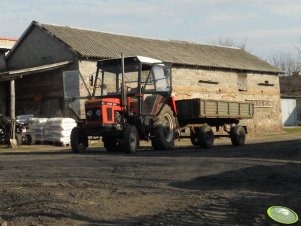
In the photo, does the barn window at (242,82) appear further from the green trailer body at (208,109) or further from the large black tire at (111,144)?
the large black tire at (111,144)

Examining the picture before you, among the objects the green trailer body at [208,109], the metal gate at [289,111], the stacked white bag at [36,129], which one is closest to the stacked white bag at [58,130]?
the stacked white bag at [36,129]

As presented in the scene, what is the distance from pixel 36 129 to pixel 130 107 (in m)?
10.7

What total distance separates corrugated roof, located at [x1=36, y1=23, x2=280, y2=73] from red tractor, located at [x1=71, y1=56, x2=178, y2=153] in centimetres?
1019

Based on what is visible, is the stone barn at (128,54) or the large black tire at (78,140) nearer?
the large black tire at (78,140)

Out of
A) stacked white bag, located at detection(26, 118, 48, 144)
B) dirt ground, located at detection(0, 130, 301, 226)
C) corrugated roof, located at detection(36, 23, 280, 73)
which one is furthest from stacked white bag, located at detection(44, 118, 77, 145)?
dirt ground, located at detection(0, 130, 301, 226)

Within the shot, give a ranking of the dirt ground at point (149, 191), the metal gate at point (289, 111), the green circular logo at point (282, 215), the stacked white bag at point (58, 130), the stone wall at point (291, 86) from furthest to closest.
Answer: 1. the stone wall at point (291, 86)
2. the metal gate at point (289, 111)
3. the stacked white bag at point (58, 130)
4. the dirt ground at point (149, 191)
5. the green circular logo at point (282, 215)

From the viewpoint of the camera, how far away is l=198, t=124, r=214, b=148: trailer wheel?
17156 mm

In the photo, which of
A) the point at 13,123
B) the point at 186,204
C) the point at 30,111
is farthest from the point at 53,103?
the point at 186,204

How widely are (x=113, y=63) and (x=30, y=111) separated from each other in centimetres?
1440

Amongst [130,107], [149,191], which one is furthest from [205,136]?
[149,191]

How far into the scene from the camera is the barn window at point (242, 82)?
35500 millimetres

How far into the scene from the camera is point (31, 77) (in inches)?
1118

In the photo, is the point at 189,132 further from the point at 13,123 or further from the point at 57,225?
the point at 57,225

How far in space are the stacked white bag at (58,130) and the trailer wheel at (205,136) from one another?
825 cm
